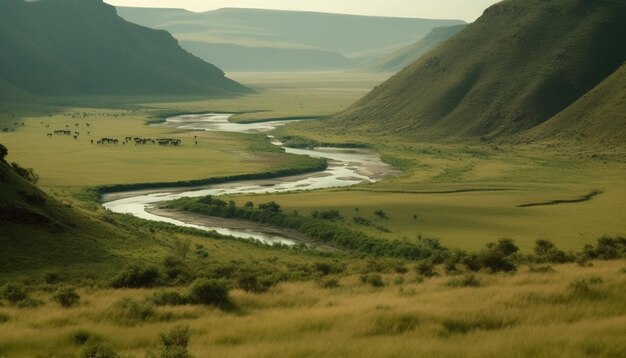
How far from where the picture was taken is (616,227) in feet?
208

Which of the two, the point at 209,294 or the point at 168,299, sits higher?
the point at 209,294

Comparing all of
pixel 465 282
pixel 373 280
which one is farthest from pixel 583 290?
pixel 373 280

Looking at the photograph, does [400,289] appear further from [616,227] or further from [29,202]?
[616,227]

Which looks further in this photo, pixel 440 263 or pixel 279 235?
pixel 279 235

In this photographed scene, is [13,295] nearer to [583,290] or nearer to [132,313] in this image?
[132,313]

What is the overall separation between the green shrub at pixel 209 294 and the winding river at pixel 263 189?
36460mm

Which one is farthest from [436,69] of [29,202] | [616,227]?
[29,202]

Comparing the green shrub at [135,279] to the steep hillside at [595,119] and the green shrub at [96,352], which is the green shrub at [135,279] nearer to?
the green shrub at [96,352]

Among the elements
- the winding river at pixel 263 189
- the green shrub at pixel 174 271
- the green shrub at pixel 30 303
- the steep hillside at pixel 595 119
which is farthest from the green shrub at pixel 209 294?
the steep hillside at pixel 595 119

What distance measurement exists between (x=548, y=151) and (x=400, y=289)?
104021 millimetres

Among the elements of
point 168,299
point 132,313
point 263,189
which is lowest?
point 263,189

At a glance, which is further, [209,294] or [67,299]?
[67,299]

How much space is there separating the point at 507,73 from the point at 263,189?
8794cm

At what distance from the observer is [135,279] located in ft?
110
